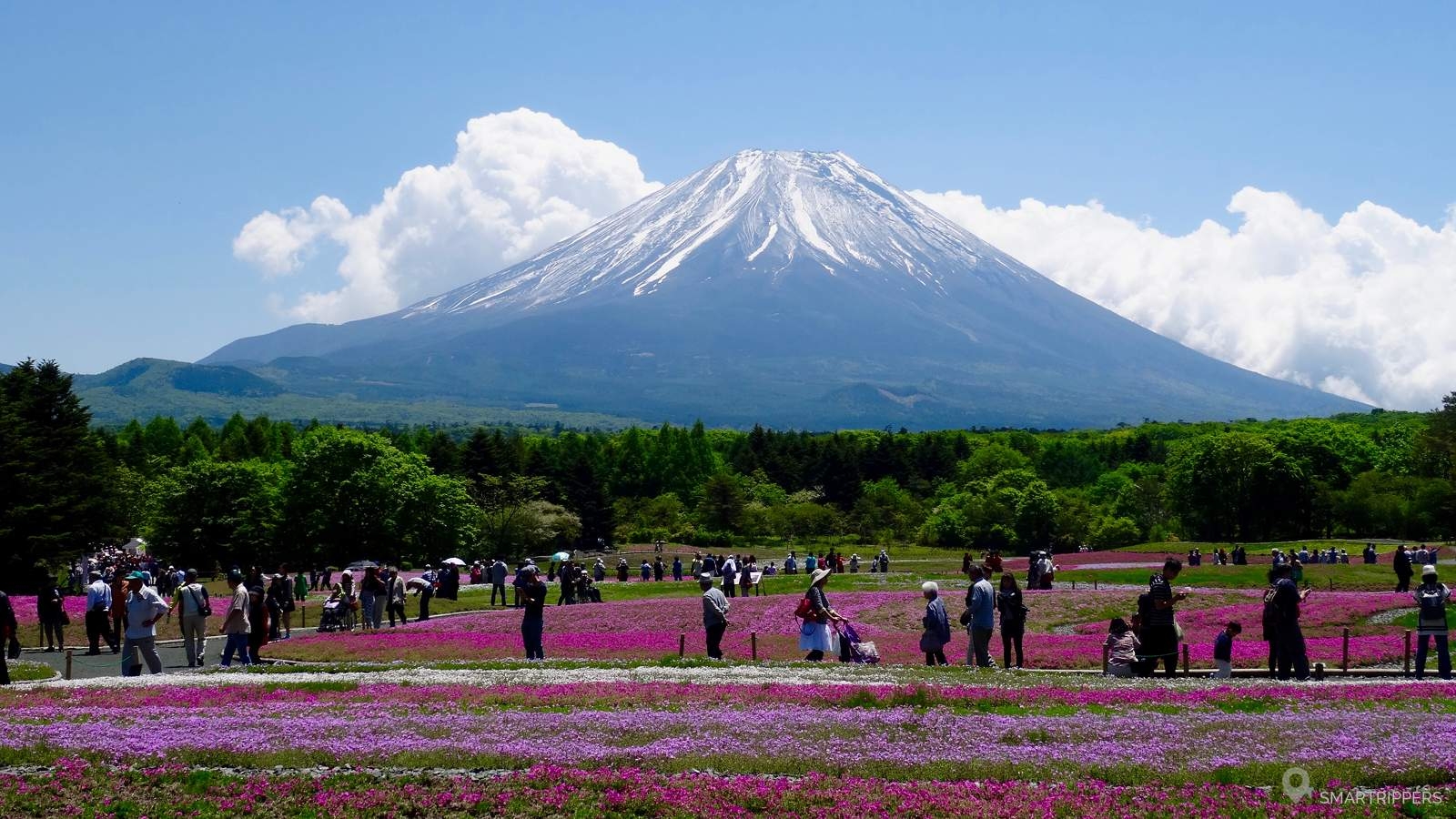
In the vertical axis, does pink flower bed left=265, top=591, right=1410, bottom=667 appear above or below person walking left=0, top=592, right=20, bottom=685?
below

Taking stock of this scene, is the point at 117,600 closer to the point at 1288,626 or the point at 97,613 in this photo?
the point at 97,613

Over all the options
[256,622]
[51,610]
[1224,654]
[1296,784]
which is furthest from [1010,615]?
[51,610]

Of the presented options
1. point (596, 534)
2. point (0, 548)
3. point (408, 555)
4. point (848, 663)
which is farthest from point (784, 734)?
point (596, 534)

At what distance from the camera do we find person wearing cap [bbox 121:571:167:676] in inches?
955

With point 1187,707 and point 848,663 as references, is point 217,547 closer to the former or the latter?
point 848,663

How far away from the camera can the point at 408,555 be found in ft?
276

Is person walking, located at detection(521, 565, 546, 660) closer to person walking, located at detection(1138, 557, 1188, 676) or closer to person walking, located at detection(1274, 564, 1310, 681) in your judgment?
person walking, located at detection(1138, 557, 1188, 676)

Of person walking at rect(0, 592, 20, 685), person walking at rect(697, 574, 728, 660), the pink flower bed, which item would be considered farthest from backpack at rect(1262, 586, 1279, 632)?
person walking at rect(0, 592, 20, 685)

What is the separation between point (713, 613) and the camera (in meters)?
24.7

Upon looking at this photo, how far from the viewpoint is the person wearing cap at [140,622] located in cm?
2425

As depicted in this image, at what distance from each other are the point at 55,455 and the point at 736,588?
39.0 meters

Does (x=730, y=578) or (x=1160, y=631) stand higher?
(x=1160, y=631)

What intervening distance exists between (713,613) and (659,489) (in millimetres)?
117424

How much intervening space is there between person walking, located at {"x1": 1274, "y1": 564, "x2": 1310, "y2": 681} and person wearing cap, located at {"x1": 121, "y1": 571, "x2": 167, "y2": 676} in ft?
A: 65.9
